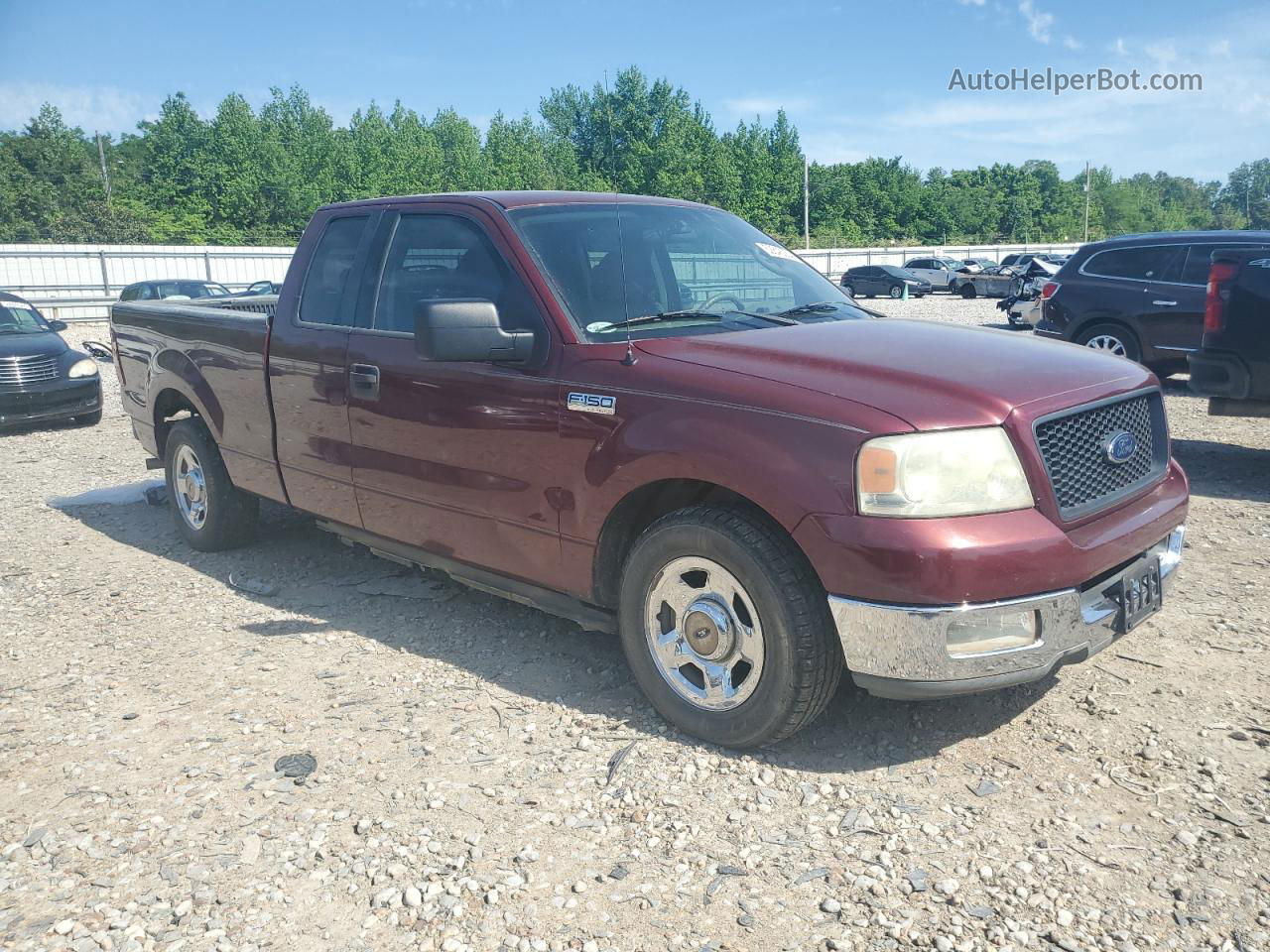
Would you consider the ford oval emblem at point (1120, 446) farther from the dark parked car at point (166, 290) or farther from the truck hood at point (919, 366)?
the dark parked car at point (166, 290)

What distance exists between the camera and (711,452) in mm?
3297

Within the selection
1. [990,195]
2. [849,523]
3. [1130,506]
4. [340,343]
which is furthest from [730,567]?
[990,195]

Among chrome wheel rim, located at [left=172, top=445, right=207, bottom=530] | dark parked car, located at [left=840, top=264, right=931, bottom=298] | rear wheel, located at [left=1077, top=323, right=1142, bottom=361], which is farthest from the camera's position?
dark parked car, located at [left=840, top=264, right=931, bottom=298]

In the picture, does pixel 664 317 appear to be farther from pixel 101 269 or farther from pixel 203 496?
pixel 101 269

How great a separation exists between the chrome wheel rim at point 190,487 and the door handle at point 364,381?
1935 mm

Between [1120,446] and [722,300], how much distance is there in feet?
5.33

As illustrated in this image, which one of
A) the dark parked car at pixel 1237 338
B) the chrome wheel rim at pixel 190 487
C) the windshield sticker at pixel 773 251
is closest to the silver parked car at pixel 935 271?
the dark parked car at pixel 1237 338

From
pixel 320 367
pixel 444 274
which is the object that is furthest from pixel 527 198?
pixel 320 367

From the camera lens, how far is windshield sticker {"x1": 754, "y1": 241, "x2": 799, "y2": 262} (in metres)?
4.71

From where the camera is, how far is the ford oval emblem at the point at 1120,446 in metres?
3.41

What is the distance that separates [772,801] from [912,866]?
0.51 metres

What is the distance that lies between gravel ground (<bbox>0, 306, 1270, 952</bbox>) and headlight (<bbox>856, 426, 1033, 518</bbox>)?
0.96 metres

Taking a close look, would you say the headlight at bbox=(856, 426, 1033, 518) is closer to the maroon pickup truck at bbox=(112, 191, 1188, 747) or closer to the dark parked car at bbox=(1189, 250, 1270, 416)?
the maroon pickup truck at bbox=(112, 191, 1188, 747)

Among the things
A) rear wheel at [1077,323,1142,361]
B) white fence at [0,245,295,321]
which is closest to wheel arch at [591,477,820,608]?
rear wheel at [1077,323,1142,361]
